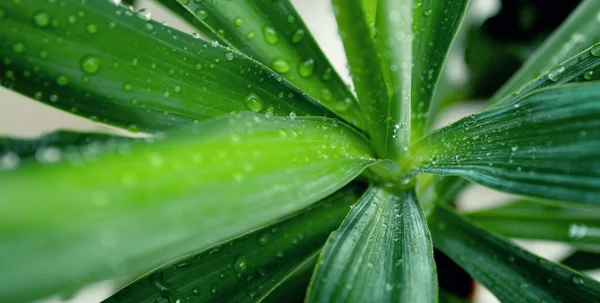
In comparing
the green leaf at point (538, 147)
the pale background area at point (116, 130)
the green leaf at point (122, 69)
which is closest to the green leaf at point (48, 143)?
the green leaf at point (122, 69)

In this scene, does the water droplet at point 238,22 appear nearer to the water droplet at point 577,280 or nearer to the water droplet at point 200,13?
the water droplet at point 200,13

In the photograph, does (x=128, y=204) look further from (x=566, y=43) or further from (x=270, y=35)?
(x=566, y=43)

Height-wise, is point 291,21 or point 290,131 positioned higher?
point 291,21

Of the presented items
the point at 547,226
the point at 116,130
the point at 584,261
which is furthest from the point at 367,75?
the point at 116,130

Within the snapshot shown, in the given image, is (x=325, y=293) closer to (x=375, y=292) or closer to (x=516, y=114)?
(x=375, y=292)

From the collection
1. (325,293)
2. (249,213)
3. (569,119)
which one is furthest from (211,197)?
(569,119)

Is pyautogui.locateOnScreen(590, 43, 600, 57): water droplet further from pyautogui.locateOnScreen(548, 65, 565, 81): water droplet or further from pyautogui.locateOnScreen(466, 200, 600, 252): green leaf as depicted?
pyautogui.locateOnScreen(466, 200, 600, 252): green leaf

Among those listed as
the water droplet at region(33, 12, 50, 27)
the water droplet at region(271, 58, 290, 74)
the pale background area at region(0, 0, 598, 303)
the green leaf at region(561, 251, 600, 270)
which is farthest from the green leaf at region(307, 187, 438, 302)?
the pale background area at region(0, 0, 598, 303)
